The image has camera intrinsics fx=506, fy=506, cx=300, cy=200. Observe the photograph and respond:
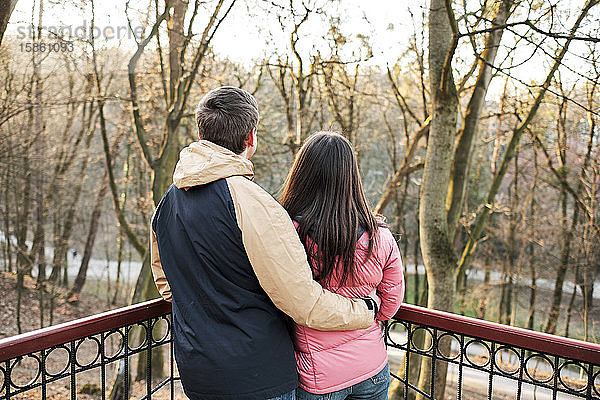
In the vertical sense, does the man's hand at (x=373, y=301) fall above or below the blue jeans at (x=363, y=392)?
above

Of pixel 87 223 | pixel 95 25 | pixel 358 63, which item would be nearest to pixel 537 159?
pixel 358 63

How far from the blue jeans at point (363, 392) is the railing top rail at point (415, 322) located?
2.07 feet

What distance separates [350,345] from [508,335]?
32.9 inches

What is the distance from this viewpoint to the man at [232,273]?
152 centimetres

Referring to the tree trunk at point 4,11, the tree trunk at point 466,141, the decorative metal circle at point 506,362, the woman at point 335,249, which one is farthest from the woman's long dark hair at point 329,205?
the tree trunk at point 466,141

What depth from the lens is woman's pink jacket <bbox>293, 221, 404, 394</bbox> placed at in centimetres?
172

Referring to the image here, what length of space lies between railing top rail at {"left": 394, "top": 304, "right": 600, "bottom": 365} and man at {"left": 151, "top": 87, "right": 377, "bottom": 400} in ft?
2.91

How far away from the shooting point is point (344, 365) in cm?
174

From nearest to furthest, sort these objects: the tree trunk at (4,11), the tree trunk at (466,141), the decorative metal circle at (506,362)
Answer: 1. the decorative metal circle at (506,362)
2. the tree trunk at (4,11)
3. the tree trunk at (466,141)

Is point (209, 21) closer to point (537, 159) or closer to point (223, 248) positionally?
point (223, 248)

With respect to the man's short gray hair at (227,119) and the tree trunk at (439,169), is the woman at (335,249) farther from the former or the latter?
the tree trunk at (439,169)

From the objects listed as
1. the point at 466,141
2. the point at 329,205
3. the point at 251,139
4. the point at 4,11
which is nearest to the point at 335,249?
the point at 329,205

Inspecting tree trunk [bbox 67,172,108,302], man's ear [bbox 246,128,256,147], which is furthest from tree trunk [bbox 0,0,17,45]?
tree trunk [bbox 67,172,108,302]

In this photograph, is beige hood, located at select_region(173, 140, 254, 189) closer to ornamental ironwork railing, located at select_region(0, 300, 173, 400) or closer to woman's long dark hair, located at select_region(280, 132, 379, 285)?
woman's long dark hair, located at select_region(280, 132, 379, 285)
